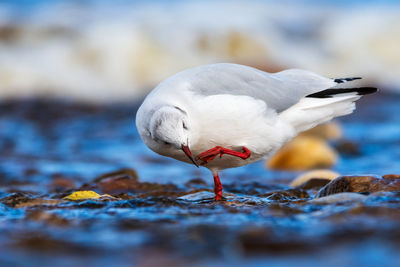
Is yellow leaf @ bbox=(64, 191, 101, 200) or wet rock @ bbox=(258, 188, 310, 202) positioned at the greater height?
yellow leaf @ bbox=(64, 191, 101, 200)

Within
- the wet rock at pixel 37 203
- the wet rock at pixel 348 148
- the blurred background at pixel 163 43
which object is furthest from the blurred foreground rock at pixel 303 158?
the blurred background at pixel 163 43

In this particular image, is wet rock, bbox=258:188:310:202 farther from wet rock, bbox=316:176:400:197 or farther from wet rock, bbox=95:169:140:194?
wet rock, bbox=95:169:140:194

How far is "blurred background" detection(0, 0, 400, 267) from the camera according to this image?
117 inches

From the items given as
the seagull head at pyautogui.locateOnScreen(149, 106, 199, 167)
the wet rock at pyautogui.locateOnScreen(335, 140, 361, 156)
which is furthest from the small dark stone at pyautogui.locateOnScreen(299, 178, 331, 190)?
the wet rock at pyautogui.locateOnScreen(335, 140, 361, 156)

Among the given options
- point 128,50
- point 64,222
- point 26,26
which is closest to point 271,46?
point 128,50

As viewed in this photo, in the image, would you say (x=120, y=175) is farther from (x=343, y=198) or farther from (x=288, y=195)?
(x=343, y=198)

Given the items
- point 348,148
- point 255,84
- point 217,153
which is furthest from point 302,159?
point 217,153

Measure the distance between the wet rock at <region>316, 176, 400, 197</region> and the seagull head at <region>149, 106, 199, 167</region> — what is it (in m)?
1.23

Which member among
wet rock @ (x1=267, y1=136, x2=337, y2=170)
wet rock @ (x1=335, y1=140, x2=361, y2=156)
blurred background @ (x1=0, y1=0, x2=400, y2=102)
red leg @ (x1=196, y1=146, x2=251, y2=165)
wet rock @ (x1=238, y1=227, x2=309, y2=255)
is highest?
blurred background @ (x1=0, y1=0, x2=400, y2=102)

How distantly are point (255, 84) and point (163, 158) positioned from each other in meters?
5.31

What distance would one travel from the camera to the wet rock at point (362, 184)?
4504mm

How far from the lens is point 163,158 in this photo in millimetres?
10117

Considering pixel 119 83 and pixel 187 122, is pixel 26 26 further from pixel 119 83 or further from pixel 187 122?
pixel 187 122

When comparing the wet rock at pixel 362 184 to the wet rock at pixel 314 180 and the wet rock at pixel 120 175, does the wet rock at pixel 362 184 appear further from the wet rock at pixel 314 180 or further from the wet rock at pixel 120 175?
the wet rock at pixel 120 175
